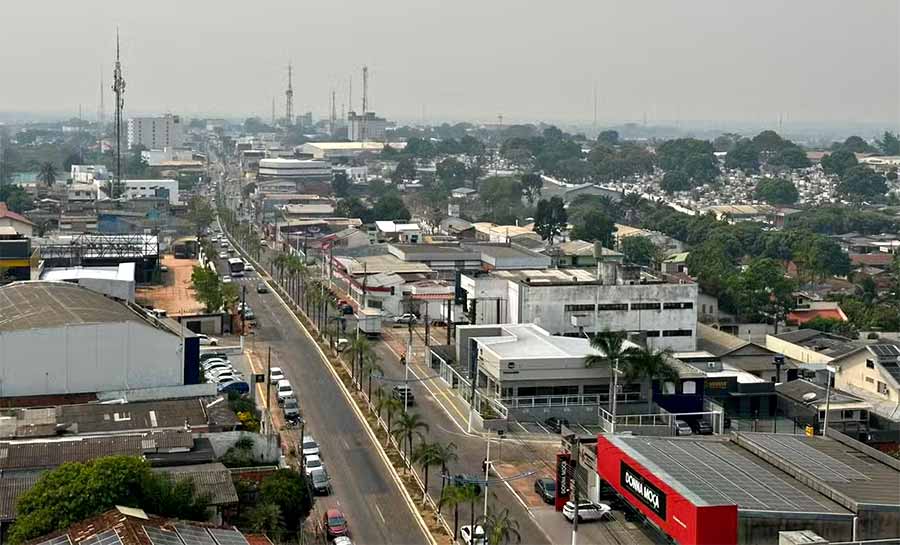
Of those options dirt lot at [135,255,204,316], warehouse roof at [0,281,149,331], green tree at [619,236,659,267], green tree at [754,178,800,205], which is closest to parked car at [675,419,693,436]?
warehouse roof at [0,281,149,331]

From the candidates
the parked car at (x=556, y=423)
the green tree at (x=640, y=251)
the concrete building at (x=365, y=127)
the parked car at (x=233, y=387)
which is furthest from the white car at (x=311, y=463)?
the concrete building at (x=365, y=127)

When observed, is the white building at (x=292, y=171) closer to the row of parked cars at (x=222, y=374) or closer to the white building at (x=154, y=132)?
the white building at (x=154, y=132)

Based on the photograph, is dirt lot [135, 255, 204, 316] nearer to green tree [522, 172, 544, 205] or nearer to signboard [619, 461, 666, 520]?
signboard [619, 461, 666, 520]

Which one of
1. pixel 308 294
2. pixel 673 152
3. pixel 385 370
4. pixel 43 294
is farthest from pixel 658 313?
pixel 673 152

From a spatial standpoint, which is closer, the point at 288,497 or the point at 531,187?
the point at 288,497

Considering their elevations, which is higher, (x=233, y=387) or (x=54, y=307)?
(x=54, y=307)

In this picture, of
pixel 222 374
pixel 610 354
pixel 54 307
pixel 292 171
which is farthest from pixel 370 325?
pixel 292 171

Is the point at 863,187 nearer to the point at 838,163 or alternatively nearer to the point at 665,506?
the point at 838,163
